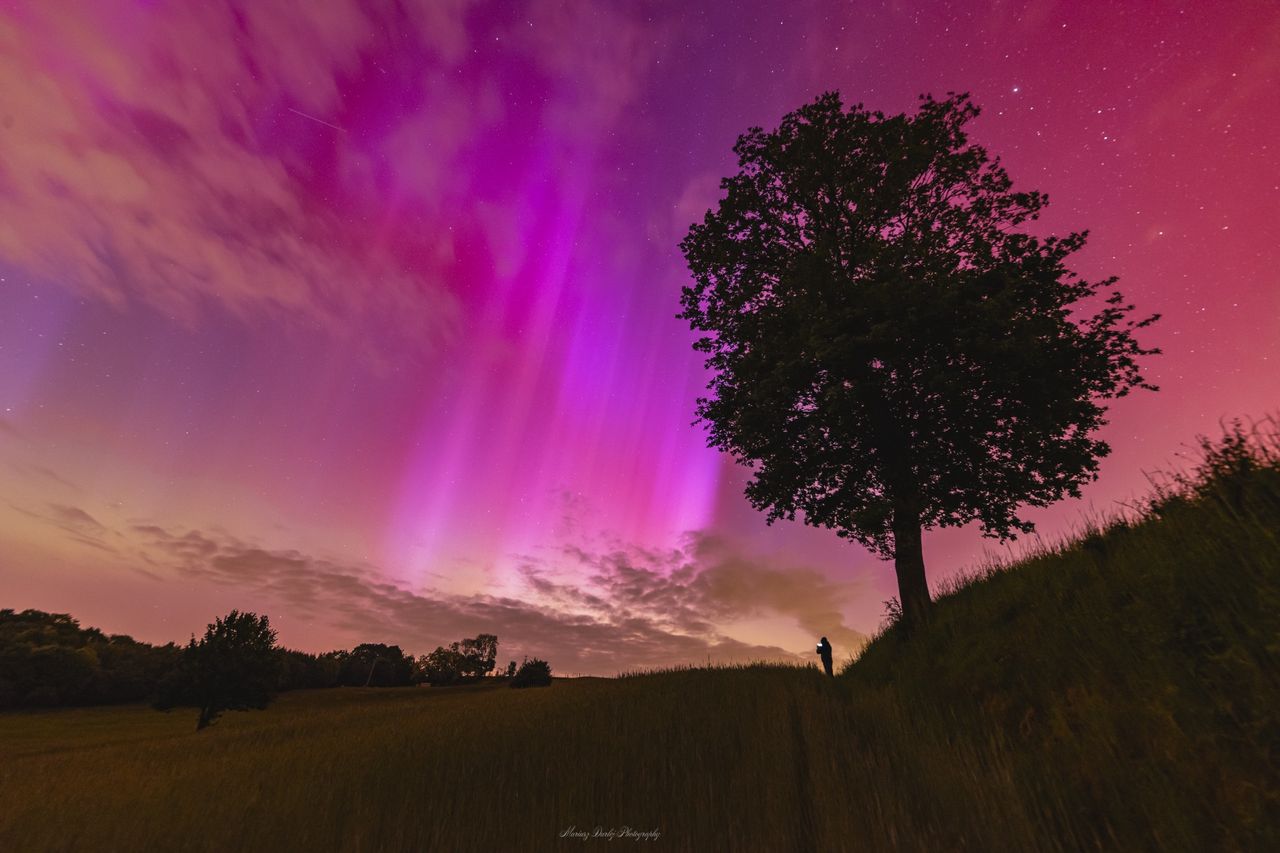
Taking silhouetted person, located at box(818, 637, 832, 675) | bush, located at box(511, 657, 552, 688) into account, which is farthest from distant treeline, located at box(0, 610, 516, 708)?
silhouetted person, located at box(818, 637, 832, 675)

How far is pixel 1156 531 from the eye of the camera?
20.3 feet

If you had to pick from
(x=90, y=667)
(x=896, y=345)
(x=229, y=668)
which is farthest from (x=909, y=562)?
(x=90, y=667)

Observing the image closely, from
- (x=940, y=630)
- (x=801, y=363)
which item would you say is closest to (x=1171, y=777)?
(x=940, y=630)

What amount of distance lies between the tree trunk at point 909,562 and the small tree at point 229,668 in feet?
182

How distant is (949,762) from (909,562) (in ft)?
34.7

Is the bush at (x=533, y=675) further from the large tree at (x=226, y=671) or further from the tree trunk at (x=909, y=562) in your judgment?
the tree trunk at (x=909, y=562)

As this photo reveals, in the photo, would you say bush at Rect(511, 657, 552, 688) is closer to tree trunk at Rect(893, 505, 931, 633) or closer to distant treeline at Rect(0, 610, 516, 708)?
distant treeline at Rect(0, 610, 516, 708)

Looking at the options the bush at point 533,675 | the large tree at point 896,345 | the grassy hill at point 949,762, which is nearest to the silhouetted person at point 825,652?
the large tree at point 896,345

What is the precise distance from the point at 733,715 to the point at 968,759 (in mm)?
4257

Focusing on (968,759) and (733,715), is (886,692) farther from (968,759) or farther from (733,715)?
(968,759)

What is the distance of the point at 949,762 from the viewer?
14.8ft

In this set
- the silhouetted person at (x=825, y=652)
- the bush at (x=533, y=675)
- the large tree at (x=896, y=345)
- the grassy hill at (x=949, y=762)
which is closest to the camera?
the grassy hill at (x=949, y=762)

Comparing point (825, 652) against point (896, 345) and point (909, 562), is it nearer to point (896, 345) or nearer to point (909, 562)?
point (909, 562)

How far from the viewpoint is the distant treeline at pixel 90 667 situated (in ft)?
237
